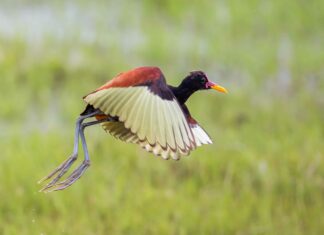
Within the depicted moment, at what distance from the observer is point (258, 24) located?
9.42 meters

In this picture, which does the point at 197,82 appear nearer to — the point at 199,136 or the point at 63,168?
the point at 199,136

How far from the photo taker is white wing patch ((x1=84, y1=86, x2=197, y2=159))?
13.7 feet

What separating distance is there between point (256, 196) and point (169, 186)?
0.59 m

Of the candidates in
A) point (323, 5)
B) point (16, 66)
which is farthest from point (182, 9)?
point (16, 66)

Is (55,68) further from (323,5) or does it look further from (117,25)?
(323,5)

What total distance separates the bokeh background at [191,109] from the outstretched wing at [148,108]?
6.17ft

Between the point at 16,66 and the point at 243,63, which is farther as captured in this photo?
the point at 243,63

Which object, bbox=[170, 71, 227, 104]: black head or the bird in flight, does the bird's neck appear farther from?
the bird in flight

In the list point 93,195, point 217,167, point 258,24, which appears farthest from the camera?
point 258,24

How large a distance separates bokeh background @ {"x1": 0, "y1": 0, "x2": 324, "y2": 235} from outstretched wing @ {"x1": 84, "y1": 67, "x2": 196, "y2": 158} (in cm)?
188

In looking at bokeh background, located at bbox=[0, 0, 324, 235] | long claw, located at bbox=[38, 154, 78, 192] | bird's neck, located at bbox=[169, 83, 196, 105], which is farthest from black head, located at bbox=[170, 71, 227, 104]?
bokeh background, located at bbox=[0, 0, 324, 235]

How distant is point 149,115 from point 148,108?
0.04 m

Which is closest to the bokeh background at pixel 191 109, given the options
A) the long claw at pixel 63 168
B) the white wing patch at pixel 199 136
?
the long claw at pixel 63 168

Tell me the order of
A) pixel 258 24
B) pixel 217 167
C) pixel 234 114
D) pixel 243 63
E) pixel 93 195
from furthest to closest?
1. pixel 258 24
2. pixel 243 63
3. pixel 234 114
4. pixel 217 167
5. pixel 93 195
